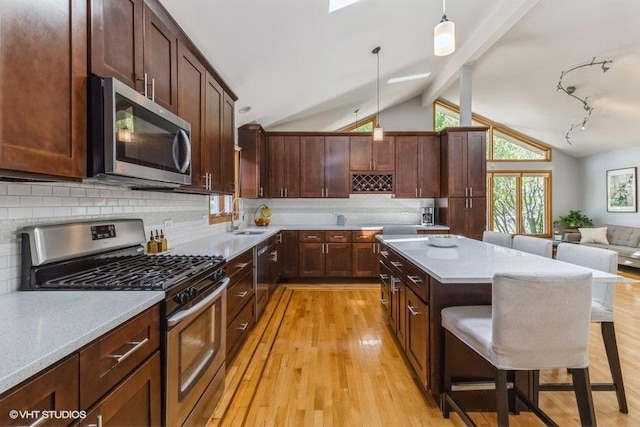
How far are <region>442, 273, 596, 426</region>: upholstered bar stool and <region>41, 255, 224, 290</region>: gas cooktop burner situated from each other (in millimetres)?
1404

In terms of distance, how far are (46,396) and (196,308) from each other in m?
0.73

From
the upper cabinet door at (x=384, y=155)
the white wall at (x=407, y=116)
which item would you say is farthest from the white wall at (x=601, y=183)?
the upper cabinet door at (x=384, y=155)

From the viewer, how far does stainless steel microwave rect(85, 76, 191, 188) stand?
4.24ft

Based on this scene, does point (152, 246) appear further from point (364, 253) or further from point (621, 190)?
point (621, 190)

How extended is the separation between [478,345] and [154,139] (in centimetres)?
190

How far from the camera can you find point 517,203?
730cm

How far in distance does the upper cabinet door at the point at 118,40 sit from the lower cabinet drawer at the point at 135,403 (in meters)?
1.20

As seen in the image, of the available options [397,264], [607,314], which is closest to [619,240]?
[607,314]

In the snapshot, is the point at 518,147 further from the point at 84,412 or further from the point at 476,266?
the point at 84,412

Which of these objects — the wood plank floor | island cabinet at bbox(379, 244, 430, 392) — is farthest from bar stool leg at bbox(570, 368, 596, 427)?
island cabinet at bbox(379, 244, 430, 392)

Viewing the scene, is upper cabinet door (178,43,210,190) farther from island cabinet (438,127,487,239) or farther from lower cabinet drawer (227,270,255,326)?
island cabinet (438,127,487,239)

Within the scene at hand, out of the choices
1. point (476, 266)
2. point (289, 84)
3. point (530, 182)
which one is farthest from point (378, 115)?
point (476, 266)

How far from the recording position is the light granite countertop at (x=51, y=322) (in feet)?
2.35

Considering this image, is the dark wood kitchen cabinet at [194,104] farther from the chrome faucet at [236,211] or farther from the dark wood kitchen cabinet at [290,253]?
the dark wood kitchen cabinet at [290,253]
